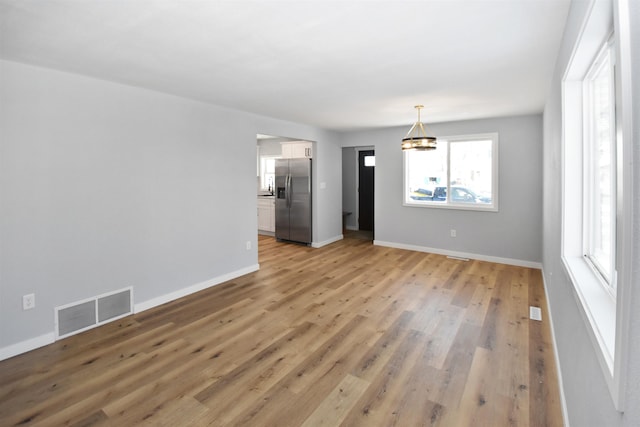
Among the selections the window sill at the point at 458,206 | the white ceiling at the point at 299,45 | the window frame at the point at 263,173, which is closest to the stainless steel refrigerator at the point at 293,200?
the window frame at the point at 263,173

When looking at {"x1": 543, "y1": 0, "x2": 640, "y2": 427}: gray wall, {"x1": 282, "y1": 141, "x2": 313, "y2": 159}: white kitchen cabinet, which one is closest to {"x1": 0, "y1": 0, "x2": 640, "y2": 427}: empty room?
{"x1": 543, "y1": 0, "x2": 640, "y2": 427}: gray wall

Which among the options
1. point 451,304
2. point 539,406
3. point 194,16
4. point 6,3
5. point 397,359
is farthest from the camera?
point 451,304

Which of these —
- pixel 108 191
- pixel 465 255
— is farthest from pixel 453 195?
pixel 108 191

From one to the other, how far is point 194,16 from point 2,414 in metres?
2.72

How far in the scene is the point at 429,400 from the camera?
7.16 feet

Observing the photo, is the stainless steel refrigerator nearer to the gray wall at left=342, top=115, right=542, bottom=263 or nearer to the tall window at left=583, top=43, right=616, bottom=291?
the gray wall at left=342, top=115, right=542, bottom=263

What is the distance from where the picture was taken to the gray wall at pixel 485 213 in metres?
5.23

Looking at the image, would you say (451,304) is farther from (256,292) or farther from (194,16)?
(194,16)

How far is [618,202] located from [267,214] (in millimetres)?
7417

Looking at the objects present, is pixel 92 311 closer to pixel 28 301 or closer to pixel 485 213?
pixel 28 301

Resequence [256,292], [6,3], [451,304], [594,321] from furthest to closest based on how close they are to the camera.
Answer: [256,292] → [451,304] → [6,3] → [594,321]

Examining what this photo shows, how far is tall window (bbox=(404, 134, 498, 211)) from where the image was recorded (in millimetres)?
5598

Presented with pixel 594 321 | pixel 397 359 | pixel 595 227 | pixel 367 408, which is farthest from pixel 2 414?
pixel 595 227

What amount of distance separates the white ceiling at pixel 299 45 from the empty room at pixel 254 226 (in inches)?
0.9
